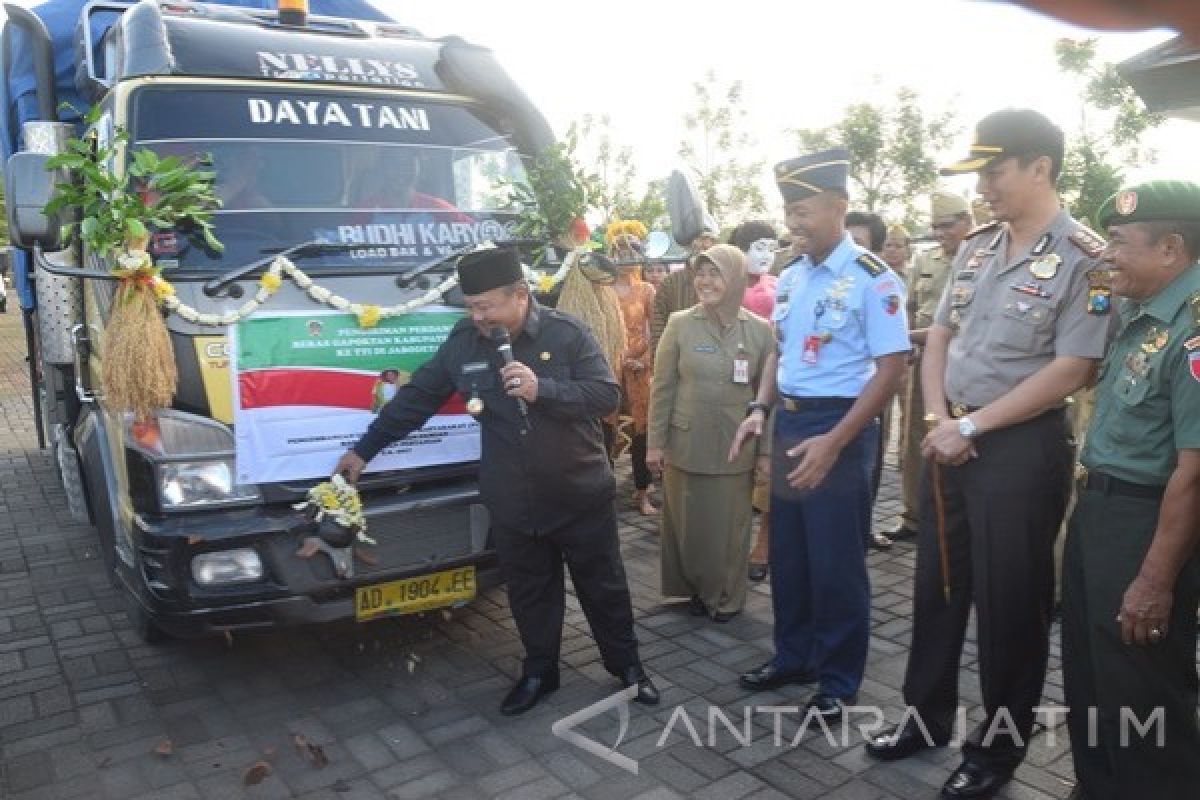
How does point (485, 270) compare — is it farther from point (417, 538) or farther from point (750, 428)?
point (750, 428)

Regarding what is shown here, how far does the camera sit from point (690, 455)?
435 centimetres

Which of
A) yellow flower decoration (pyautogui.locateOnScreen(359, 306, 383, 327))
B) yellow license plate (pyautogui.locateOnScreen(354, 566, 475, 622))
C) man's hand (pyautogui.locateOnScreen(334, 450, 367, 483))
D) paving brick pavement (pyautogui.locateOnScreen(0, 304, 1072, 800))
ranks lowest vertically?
paving brick pavement (pyautogui.locateOnScreen(0, 304, 1072, 800))

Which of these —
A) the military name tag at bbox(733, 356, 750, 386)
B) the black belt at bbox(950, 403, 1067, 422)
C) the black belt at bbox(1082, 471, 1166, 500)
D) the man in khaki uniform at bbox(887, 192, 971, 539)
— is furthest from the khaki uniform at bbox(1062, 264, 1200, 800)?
the man in khaki uniform at bbox(887, 192, 971, 539)

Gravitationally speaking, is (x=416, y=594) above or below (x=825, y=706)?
above

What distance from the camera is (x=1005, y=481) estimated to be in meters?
2.73

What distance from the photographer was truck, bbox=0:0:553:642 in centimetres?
324

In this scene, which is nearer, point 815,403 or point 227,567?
point 227,567

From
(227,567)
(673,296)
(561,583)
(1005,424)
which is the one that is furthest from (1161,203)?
(673,296)

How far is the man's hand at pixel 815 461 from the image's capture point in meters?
3.19

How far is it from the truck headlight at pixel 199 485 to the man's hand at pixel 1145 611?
2.82 m

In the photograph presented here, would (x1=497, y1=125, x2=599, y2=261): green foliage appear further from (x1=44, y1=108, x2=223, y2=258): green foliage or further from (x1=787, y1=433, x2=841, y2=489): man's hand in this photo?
(x1=787, y1=433, x2=841, y2=489): man's hand

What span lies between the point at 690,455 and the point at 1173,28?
3.82m

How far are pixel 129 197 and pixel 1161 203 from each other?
343 centimetres

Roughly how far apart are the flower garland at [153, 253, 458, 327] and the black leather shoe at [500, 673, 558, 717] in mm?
1555
